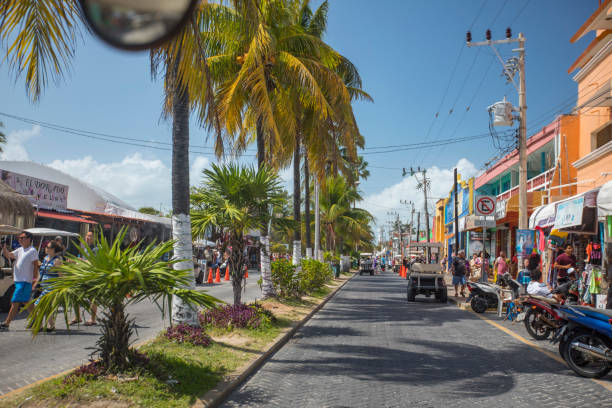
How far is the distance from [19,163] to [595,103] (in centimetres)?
3132

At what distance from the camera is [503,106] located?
18.6 m

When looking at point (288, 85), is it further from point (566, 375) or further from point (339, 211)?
point (339, 211)

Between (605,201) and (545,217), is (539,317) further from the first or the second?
(545,217)

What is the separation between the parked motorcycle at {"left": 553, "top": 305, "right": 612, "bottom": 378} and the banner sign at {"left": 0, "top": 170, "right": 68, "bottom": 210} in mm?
19664

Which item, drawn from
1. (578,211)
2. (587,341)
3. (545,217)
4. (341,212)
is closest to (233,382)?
(587,341)

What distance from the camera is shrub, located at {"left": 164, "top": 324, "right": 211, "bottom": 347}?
24.2 feet

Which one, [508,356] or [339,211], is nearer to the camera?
[508,356]

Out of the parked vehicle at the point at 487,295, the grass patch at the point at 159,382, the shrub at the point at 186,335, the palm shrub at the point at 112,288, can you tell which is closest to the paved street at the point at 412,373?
the grass patch at the point at 159,382

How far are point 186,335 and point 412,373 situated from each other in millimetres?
3324

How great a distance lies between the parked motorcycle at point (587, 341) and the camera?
6.48 meters

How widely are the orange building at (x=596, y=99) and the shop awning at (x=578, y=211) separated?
132 inches

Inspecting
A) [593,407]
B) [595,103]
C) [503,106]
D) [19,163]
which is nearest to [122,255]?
[593,407]

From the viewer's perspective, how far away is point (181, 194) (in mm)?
7969

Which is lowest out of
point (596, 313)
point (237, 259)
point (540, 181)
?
point (596, 313)
